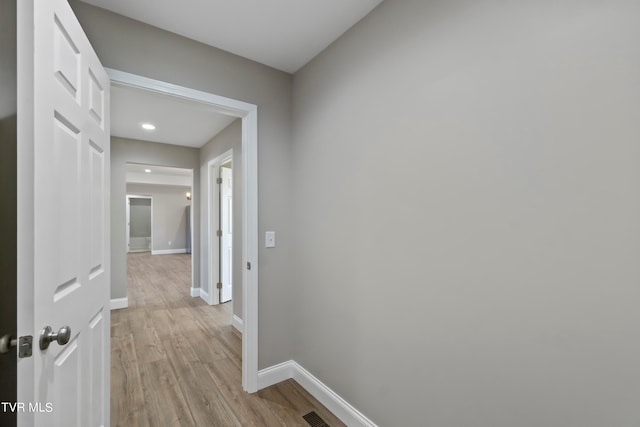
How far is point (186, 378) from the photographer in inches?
90.0

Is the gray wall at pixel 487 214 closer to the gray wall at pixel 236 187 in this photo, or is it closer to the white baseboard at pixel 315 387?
the white baseboard at pixel 315 387

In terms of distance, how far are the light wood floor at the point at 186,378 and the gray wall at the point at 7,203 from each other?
1157 millimetres

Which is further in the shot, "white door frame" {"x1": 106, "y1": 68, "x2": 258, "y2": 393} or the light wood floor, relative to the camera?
"white door frame" {"x1": 106, "y1": 68, "x2": 258, "y2": 393}

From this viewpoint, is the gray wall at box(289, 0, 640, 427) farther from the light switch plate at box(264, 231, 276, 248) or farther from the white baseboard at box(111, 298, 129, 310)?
the white baseboard at box(111, 298, 129, 310)

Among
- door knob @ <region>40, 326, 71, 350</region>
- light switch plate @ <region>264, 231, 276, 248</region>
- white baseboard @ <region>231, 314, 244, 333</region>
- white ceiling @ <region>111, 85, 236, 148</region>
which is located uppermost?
white ceiling @ <region>111, 85, 236, 148</region>

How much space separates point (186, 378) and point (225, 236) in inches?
89.6

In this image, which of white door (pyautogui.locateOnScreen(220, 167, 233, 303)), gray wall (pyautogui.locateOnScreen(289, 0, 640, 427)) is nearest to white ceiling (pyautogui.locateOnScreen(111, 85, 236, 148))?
white door (pyautogui.locateOnScreen(220, 167, 233, 303))

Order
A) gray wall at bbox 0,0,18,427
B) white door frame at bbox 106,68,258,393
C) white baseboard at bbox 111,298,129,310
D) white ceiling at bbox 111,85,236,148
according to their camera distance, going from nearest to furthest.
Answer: gray wall at bbox 0,0,18,427 < white door frame at bbox 106,68,258,393 < white ceiling at bbox 111,85,236,148 < white baseboard at bbox 111,298,129,310

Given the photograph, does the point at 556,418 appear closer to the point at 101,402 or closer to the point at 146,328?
the point at 101,402

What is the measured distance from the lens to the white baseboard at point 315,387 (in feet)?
5.65

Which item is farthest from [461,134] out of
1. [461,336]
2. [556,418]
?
[556,418]

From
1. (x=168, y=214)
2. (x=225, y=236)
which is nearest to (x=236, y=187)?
(x=225, y=236)

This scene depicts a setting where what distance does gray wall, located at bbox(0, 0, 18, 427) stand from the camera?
3.16 feet

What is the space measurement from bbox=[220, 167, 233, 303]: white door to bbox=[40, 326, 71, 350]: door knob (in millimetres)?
3305
